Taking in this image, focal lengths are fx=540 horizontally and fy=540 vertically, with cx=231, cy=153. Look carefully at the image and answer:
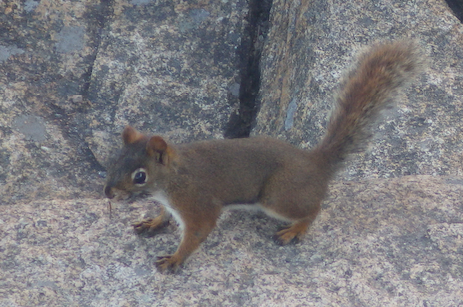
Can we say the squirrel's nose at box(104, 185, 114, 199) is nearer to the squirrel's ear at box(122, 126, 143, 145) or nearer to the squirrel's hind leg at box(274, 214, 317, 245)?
the squirrel's ear at box(122, 126, 143, 145)

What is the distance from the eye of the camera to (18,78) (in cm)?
403

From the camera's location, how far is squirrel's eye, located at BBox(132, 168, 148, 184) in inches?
105

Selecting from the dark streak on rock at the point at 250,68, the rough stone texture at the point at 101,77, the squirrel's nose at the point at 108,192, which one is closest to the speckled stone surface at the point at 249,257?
the squirrel's nose at the point at 108,192

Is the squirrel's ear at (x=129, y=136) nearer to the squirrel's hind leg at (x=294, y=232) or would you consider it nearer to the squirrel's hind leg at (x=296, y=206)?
the squirrel's hind leg at (x=296, y=206)

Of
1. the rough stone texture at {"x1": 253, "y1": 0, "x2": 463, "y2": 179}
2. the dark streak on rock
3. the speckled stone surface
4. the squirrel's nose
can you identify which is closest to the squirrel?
the squirrel's nose

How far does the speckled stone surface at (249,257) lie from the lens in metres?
2.46

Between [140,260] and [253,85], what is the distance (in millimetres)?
2168

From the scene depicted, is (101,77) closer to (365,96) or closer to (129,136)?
(129,136)

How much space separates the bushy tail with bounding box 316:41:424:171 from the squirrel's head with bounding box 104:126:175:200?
0.94m

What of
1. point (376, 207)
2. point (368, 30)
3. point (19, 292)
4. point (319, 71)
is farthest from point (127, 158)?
point (368, 30)

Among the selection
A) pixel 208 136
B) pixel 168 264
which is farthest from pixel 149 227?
pixel 208 136

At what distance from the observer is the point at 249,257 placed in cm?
273

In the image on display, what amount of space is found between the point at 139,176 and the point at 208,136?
153cm

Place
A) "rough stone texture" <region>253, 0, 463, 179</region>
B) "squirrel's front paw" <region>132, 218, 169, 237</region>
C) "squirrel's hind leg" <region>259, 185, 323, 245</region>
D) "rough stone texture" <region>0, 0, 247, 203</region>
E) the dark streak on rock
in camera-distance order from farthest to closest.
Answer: the dark streak on rock
"rough stone texture" <region>0, 0, 247, 203</region>
"rough stone texture" <region>253, 0, 463, 179</region>
"squirrel's hind leg" <region>259, 185, 323, 245</region>
"squirrel's front paw" <region>132, 218, 169, 237</region>
